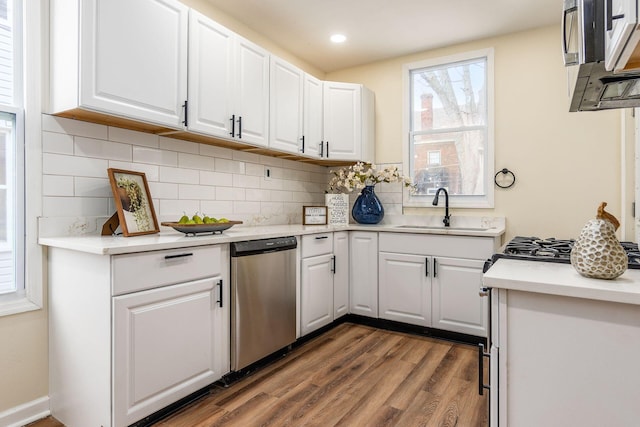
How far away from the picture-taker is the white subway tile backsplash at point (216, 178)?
108 inches

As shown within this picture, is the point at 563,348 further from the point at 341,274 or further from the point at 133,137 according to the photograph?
the point at 133,137

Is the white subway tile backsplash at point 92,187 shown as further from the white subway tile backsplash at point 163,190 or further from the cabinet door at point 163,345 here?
the cabinet door at point 163,345

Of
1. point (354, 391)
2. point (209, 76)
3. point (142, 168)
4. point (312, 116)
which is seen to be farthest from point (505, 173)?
point (142, 168)

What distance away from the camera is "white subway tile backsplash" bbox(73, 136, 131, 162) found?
203 centimetres

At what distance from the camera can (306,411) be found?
1.92 metres

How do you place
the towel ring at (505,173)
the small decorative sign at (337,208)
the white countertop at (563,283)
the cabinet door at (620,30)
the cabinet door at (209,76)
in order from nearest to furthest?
the cabinet door at (620,30)
the white countertop at (563,283)
the cabinet door at (209,76)
the towel ring at (505,173)
the small decorative sign at (337,208)

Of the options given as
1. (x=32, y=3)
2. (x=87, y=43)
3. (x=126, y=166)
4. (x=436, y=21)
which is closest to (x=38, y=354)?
(x=126, y=166)

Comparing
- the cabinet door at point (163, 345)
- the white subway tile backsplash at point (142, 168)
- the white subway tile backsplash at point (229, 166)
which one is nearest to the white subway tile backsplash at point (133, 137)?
the white subway tile backsplash at point (142, 168)

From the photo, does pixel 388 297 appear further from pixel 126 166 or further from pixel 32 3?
pixel 32 3

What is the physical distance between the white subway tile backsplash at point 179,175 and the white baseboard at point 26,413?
4.51 ft

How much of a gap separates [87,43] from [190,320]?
1463 millimetres

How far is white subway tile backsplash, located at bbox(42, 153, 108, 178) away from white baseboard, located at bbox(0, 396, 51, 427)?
3.83 feet

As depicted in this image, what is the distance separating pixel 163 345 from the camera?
5.97ft

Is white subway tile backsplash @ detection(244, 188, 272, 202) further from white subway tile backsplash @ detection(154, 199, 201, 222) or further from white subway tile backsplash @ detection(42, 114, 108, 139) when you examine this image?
white subway tile backsplash @ detection(42, 114, 108, 139)
